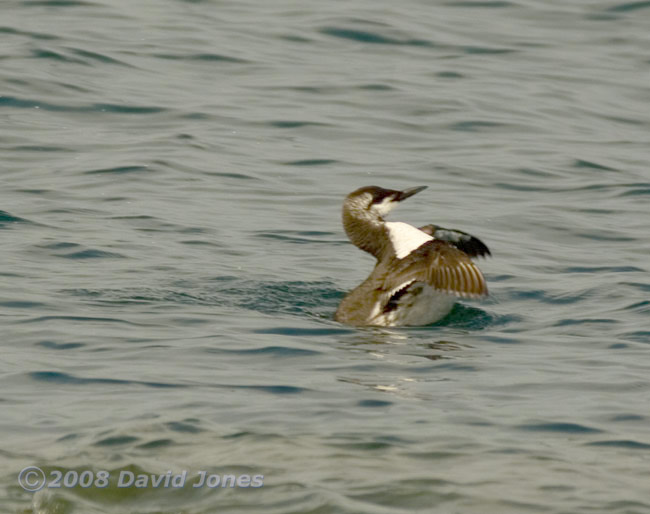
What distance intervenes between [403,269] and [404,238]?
0.40 m

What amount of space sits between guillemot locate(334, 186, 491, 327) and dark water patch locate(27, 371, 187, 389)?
2131mm

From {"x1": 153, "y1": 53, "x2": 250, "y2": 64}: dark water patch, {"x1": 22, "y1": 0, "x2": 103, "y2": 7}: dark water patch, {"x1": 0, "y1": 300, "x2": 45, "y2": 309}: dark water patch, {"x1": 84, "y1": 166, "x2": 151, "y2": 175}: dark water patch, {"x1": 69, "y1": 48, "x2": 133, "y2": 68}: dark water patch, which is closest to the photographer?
{"x1": 0, "y1": 300, "x2": 45, "y2": 309}: dark water patch

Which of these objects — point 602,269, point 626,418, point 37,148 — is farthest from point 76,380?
point 37,148

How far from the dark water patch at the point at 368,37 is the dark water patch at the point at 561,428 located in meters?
13.9

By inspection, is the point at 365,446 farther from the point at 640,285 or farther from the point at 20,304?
the point at 640,285

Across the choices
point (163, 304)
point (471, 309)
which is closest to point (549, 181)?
point (471, 309)

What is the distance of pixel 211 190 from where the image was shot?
1381 cm

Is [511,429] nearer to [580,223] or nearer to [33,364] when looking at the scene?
[33,364]

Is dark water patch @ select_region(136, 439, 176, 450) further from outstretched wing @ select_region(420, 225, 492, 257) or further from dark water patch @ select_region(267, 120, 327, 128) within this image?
dark water patch @ select_region(267, 120, 327, 128)

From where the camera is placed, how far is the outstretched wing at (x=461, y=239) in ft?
31.6

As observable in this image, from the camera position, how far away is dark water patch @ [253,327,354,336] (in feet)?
29.6

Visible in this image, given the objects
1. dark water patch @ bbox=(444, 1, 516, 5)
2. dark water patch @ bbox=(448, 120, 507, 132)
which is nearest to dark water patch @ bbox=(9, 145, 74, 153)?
dark water patch @ bbox=(448, 120, 507, 132)

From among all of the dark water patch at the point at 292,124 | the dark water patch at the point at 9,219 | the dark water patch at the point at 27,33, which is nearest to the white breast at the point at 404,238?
the dark water patch at the point at 9,219

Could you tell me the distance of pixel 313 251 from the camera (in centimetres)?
1195
